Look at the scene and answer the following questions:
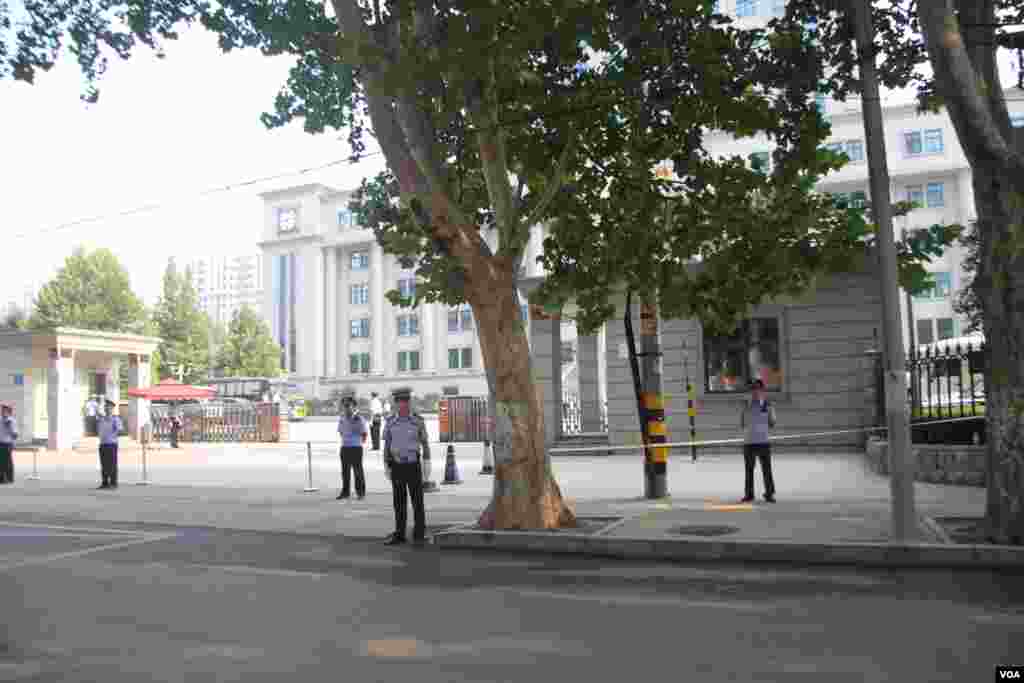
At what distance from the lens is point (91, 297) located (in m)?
58.1

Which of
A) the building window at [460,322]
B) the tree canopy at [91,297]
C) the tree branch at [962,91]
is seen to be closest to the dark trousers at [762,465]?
the tree branch at [962,91]

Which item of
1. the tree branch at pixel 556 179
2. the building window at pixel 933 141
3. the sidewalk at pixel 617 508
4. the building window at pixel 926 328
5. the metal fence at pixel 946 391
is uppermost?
the building window at pixel 933 141

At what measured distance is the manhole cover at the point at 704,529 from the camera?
9.04 m

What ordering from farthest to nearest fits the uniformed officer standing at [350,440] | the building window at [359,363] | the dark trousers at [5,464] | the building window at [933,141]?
the building window at [359,363]
the building window at [933,141]
the dark trousers at [5,464]
the uniformed officer standing at [350,440]

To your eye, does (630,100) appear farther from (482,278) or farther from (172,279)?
(172,279)

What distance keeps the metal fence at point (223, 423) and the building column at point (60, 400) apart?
3.99 metres

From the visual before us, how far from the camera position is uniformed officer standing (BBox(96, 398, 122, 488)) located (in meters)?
16.7

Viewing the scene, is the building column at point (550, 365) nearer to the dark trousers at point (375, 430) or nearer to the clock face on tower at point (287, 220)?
the dark trousers at point (375, 430)

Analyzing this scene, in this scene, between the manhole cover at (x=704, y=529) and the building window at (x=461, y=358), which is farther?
the building window at (x=461, y=358)

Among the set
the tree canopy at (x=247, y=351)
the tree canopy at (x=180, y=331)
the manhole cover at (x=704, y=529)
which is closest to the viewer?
the manhole cover at (x=704, y=529)

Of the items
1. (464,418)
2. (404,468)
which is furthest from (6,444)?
(404,468)

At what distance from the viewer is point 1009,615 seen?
5.60 m

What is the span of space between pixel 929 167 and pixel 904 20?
46.6 metres

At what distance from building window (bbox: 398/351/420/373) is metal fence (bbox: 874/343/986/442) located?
6164 cm
